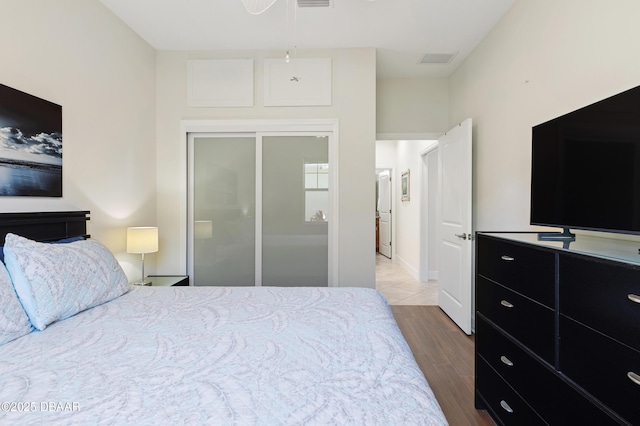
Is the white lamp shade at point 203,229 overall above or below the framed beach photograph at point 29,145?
below

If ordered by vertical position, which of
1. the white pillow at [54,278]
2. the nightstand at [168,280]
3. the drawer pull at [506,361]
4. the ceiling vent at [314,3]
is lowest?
the drawer pull at [506,361]

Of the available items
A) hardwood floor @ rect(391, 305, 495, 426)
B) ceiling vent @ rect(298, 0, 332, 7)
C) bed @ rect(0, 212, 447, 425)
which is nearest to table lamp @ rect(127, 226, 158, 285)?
bed @ rect(0, 212, 447, 425)

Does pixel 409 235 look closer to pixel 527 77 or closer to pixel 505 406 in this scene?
pixel 527 77

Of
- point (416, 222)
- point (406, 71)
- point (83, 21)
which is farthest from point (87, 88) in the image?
point (416, 222)

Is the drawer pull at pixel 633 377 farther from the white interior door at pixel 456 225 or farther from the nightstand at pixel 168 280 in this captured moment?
the nightstand at pixel 168 280

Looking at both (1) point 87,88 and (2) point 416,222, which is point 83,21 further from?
(2) point 416,222

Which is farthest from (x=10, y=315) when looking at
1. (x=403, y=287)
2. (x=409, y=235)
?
(x=409, y=235)

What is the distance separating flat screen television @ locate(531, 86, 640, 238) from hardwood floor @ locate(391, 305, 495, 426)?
1206 mm

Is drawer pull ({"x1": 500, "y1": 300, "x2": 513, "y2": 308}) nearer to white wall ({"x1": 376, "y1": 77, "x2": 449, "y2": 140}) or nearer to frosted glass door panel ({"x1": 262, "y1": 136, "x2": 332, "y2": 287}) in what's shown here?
frosted glass door panel ({"x1": 262, "y1": 136, "x2": 332, "y2": 287})

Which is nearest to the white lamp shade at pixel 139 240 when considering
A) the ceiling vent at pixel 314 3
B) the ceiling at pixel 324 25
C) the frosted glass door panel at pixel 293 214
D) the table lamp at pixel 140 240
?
the table lamp at pixel 140 240

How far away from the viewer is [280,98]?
10.8 feet

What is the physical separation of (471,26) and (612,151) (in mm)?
2101

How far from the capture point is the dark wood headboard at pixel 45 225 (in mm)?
1735

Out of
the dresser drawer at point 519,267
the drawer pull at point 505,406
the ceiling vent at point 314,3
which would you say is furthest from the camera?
the ceiling vent at point 314,3
